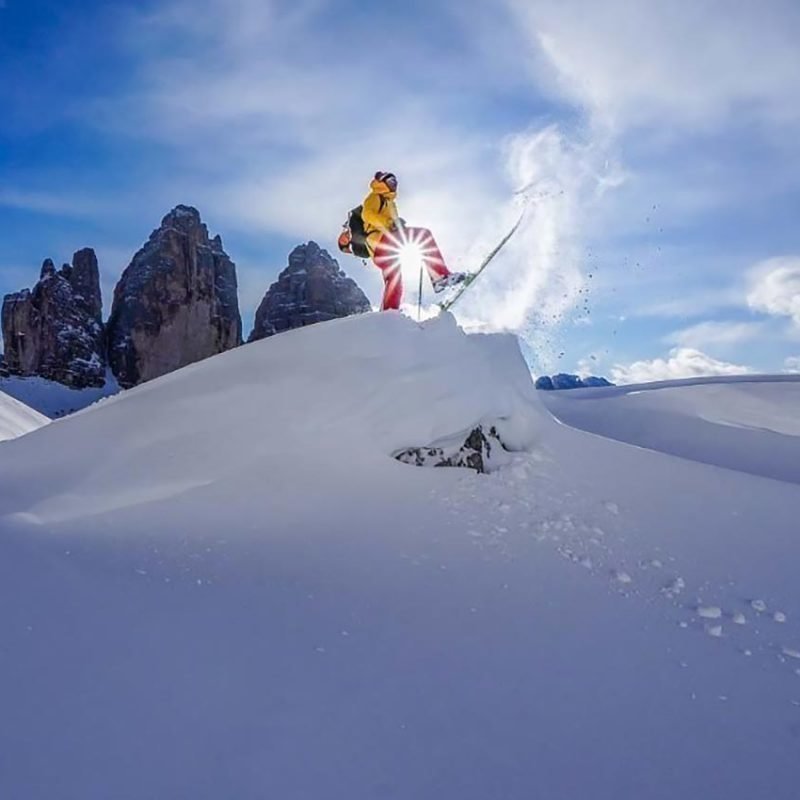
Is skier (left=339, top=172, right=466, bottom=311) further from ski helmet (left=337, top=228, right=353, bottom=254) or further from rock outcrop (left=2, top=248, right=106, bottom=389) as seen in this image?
rock outcrop (left=2, top=248, right=106, bottom=389)

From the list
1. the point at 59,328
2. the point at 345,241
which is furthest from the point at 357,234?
the point at 59,328

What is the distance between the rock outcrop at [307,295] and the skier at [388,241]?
2020 inches

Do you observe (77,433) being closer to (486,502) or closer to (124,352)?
(486,502)

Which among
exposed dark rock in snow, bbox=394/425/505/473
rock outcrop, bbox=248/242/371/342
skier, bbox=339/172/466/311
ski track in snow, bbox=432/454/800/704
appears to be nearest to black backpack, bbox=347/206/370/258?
skier, bbox=339/172/466/311

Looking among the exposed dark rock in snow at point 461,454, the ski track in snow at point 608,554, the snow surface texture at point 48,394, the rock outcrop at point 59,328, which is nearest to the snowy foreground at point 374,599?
the ski track in snow at point 608,554

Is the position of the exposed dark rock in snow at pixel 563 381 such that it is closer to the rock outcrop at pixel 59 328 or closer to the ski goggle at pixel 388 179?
the rock outcrop at pixel 59 328

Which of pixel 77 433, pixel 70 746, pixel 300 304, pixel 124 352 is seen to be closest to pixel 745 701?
pixel 70 746

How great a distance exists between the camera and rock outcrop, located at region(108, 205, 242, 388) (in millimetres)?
61750

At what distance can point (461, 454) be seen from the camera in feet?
22.4

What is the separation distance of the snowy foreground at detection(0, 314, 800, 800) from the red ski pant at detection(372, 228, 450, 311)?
1303 millimetres

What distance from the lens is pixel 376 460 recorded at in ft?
20.8

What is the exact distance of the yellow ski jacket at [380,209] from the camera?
9.01 meters

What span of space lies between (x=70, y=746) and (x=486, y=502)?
4062 millimetres

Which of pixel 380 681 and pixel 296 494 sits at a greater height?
pixel 296 494
